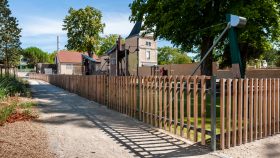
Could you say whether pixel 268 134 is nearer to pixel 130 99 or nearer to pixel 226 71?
pixel 130 99

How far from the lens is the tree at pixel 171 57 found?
108 metres

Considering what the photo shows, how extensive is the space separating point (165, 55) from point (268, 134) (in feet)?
343

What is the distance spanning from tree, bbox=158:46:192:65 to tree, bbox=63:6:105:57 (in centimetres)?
5215

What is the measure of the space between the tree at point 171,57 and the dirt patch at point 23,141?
99925 millimetres

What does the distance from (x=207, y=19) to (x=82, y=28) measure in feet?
135

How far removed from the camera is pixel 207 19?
20188 millimetres

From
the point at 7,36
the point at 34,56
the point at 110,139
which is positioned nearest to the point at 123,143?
the point at 110,139

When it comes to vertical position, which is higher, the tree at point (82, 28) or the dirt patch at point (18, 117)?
the tree at point (82, 28)

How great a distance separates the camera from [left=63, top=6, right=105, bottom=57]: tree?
2272 inches

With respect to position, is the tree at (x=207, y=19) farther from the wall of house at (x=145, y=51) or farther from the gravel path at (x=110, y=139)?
the wall of house at (x=145, y=51)

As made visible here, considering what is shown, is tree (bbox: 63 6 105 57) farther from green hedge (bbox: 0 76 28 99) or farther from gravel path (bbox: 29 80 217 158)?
gravel path (bbox: 29 80 217 158)

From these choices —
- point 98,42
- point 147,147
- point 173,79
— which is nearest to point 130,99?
point 173,79

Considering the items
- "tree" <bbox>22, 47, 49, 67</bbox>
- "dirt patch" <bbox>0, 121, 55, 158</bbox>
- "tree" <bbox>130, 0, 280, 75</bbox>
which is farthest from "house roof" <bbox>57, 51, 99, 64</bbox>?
"dirt patch" <bbox>0, 121, 55, 158</bbox>

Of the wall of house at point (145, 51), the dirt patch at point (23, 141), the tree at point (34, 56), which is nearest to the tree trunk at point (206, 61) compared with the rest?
the dirt patch at point (23, 141)
